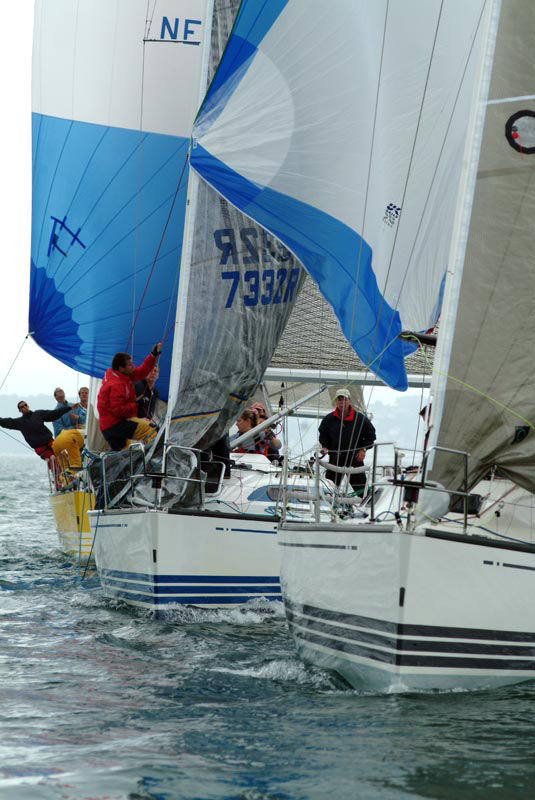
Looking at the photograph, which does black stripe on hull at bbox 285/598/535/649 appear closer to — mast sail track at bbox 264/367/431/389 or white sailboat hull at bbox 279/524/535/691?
white sailboat hull at bbox 279/524/535/691

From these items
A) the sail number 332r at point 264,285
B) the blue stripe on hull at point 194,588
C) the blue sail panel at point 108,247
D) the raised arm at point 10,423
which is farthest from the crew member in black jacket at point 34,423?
the sail number 332r at point 264,285

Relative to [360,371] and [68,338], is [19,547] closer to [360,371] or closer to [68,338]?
[68,338]

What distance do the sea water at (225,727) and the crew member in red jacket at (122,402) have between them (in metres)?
2.29

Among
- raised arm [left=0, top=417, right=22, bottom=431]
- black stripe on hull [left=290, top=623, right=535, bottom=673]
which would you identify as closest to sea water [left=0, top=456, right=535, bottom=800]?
black stripe on hull [left=290, top=623, right=535, bottom=673]

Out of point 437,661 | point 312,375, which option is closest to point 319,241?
point 437,661

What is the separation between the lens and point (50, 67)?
13336 mm

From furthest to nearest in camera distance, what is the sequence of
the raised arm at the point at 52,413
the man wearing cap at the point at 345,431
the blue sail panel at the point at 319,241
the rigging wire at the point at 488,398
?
the raised arm at the point at 52,413, the man wearing cap at the point at 345,431, the blue sail panel at the point at 319,241, the rigging wire at the point at 488,398

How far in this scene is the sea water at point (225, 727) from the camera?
12.3 ft

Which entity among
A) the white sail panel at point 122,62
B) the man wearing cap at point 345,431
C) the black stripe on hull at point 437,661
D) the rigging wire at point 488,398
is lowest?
the black stripe on hull at point 437,661

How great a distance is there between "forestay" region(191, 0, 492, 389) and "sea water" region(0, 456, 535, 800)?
2706 mm

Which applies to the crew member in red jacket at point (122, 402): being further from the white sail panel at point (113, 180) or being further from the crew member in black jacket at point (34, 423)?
the crew member in black jacket at point (34, 423)

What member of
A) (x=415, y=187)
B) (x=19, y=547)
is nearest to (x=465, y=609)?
(x=415, y=187)

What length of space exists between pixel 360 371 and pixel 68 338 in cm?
336

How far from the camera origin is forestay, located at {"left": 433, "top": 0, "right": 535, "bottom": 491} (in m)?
5.60
